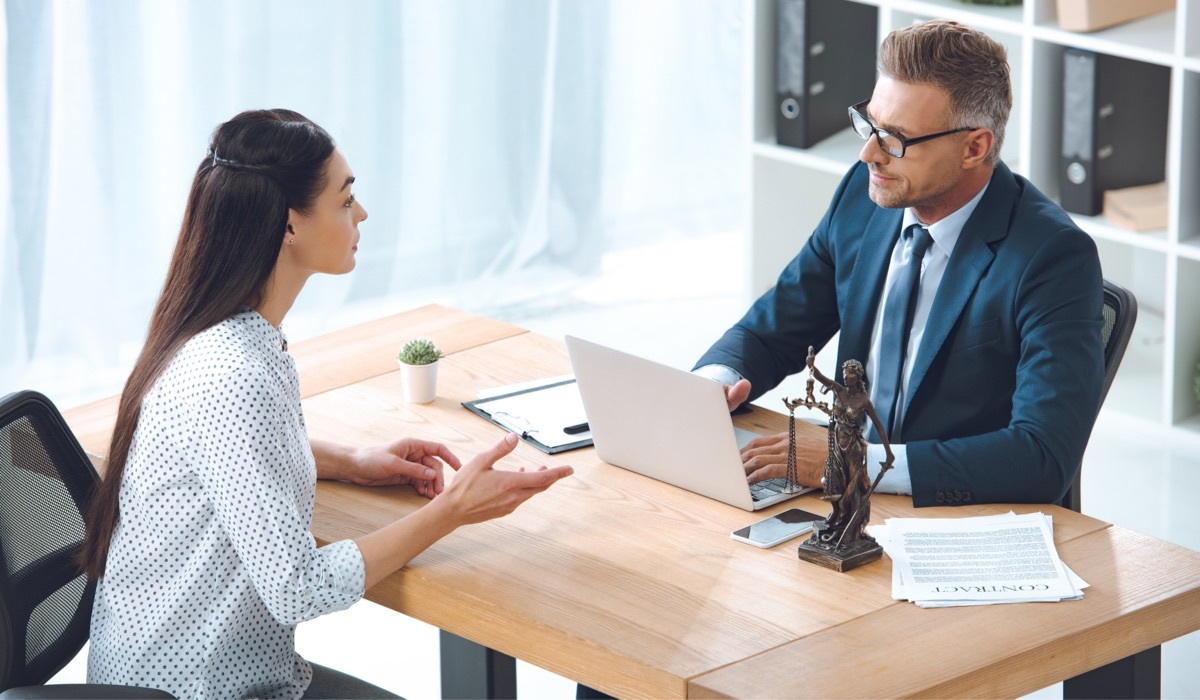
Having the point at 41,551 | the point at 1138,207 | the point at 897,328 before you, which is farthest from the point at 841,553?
the point at 1138,207

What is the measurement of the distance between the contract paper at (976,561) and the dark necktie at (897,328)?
0.43 m

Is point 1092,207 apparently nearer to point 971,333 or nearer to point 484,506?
point 971,333

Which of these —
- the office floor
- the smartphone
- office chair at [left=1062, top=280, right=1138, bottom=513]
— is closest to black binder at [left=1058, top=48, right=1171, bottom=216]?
the office floor

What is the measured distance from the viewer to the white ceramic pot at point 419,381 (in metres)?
2.55

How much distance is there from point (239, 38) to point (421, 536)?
9.19 feet

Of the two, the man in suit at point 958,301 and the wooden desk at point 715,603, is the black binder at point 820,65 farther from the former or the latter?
the wooden desk at point 715,603

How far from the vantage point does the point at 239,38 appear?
4.46 metres

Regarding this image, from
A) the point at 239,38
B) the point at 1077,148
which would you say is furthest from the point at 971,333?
the point at 239,38

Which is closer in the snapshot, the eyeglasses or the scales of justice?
the scales of justice

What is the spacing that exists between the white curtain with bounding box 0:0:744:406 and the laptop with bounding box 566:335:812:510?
240cm

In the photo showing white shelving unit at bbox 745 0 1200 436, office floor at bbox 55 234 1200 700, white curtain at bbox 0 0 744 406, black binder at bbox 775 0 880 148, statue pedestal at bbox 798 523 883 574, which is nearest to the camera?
statue pedestal at bbox 798 523 883 574

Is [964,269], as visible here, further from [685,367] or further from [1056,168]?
[685,367]

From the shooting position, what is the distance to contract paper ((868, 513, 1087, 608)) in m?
1.91

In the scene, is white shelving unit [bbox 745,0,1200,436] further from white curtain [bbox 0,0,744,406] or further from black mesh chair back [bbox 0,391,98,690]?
black mesh chair back [bbox 0,391,98,690]
